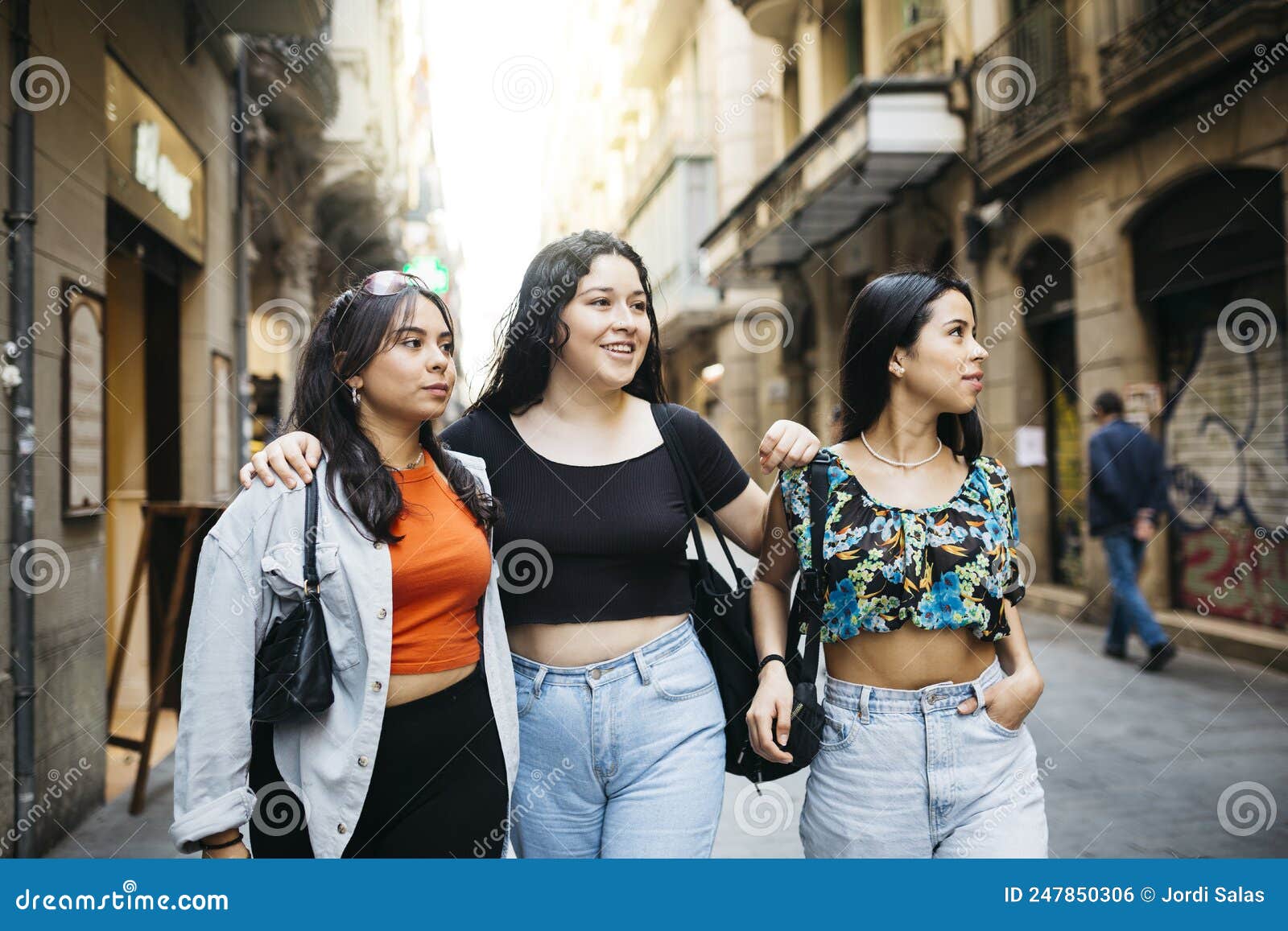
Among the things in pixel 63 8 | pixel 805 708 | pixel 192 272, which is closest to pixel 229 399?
pixel 192 272

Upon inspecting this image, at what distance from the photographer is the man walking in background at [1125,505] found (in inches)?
288

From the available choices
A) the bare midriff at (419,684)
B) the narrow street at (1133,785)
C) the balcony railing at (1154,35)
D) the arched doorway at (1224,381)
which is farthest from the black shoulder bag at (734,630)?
the balcony railing at (1154,35)

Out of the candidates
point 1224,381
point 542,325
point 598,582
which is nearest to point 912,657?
point 598,582

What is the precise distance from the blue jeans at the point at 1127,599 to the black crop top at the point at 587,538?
588 centimetres

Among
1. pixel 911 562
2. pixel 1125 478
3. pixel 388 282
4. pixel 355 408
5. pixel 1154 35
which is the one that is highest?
pixel 1154 35

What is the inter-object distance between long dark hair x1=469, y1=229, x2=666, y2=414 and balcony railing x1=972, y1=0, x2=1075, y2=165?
27.9 ft

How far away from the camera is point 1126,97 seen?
339 inches

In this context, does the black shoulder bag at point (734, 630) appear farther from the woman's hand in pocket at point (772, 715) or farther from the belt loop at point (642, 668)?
the belt loop at point (642, 668)

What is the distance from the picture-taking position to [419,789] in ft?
6.81

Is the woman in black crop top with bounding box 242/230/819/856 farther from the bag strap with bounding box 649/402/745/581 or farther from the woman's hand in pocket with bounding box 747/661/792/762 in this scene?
the woman's hand in pocket with bounding box 747/661/792/762

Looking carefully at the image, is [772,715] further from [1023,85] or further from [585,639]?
[1023,85]

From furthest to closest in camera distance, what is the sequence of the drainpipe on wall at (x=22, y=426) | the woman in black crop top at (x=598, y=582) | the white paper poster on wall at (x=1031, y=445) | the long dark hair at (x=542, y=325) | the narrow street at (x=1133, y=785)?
the white paper poster on wall at (x=1031, y=445) → the narrow street at (x=1133, y=785) → the drainpipe on wall at (x=22, y=426) → the long dark hair at (x=542, y=325) → the woman in black crop top at (x=598, y=582)

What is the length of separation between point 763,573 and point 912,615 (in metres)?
0.43

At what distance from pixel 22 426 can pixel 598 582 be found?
306 centimetres
